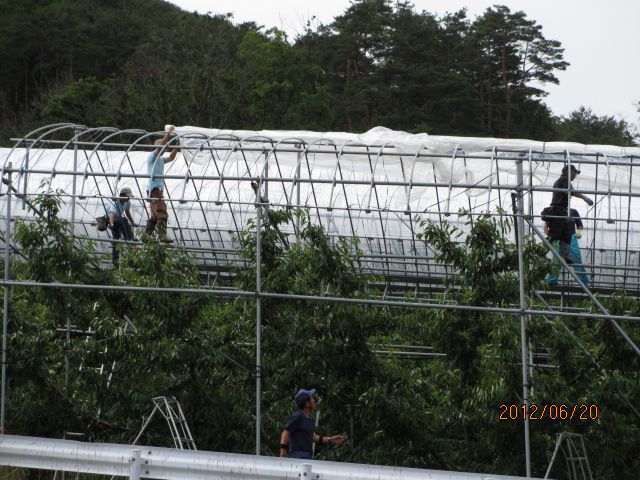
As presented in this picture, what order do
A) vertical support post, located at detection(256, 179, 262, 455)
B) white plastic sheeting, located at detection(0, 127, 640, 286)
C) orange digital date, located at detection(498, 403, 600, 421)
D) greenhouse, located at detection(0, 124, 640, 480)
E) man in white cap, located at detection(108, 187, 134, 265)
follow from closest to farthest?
vertical support post, located at detection(256, 179, 262, 455) → orange digital date, located at detection(498, 403, 600, 421) → greenhouse, located at detection(0, 124, 640, 480) → man in white cap, located at detection(108, 187, 134, 265) → white plastic sheeting, located at detection(0, 127, 640, 286)

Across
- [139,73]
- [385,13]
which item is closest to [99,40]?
[139,73]

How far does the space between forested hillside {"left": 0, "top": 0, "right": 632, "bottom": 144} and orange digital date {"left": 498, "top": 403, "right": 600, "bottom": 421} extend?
29.7 m

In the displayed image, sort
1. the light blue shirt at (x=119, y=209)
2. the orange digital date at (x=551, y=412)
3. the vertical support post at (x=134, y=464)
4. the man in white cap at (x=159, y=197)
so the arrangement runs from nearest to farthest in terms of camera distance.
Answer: the vertical support post at (x=134, y=464) < the orange digital date at (x=551, y=412) < the man in white cap at (x=159, y=197) < the light blue shirt at (x=119, y=209)

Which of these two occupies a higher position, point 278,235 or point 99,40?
point 99,40

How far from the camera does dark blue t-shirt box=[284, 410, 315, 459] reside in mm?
12719

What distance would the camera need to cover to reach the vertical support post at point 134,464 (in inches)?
422

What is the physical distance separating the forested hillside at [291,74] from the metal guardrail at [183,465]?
3152cm

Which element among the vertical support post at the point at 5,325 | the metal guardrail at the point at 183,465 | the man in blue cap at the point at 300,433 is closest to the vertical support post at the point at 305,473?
the metal guardrail at the point at 183,465

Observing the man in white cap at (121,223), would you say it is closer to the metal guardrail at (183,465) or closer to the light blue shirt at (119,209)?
the light blue shirt at (119,209)

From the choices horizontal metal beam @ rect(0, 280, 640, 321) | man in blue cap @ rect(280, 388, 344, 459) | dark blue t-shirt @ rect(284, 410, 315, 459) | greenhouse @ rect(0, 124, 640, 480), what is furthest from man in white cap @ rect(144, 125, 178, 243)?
dark blue t-shirt @ rect(284, 410, 315, 459)

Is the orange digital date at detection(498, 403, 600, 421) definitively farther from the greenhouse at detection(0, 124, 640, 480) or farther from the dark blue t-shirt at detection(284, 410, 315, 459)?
the dark blue t-shirt at detection(284, 410, 315, 459)

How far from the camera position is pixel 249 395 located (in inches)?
610

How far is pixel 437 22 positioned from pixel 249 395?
4018cm

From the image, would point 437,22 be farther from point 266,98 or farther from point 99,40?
point 99,40
